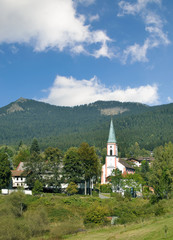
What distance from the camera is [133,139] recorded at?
589ft

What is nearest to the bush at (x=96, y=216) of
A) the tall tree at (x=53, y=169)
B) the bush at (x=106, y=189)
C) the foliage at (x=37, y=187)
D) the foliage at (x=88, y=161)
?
the foliage at (x=37, y=187)

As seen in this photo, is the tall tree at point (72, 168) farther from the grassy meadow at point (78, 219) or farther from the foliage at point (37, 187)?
the foliage at point (37, 187)

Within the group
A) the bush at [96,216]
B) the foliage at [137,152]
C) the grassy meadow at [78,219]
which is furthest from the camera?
the foliage at [137,152]

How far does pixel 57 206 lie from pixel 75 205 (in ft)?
10.7

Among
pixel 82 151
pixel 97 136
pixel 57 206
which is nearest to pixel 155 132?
pixel 97 136

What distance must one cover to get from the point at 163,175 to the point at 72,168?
18150mm

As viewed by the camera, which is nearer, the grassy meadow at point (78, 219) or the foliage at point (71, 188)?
the grassy meadow at point (78, 219)

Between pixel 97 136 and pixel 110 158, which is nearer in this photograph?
pixel 110 158

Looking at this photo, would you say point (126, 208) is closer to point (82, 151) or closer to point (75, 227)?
point (75, 227)

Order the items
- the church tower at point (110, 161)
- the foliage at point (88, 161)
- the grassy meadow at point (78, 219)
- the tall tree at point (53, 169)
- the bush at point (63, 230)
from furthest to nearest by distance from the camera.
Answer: the church tower at point (110, 161)
the foliage at point (88, 161)
the tall tree at point (53, 169)
the bush at point (63, 230)
the grassy meadow at point (78, 219)

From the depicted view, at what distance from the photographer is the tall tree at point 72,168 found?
56.7 meters

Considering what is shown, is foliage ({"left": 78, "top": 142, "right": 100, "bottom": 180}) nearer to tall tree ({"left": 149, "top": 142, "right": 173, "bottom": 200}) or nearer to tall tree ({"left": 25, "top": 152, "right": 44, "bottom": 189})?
tall tree ({"left": 25, "top": 152, "right": 44, "bottom": 189})

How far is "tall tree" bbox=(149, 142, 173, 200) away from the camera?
46062 mm

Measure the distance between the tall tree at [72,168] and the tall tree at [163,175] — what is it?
1408cm
